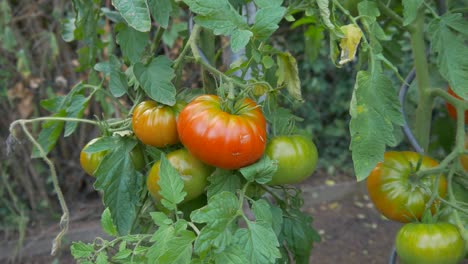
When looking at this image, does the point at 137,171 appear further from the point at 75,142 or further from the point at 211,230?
the point at 75,142

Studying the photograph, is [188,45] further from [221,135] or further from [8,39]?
[8,39]

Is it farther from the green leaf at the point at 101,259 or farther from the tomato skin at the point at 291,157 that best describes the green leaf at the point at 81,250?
the tomato skin at the point at 291,157

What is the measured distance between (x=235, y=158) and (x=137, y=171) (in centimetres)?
21

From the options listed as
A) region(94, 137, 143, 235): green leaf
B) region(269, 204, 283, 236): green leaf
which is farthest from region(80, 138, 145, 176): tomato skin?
region(269, 204, 283, 236): green leaf

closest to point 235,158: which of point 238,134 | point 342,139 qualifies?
point 238,134

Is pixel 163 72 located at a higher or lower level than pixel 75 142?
higher

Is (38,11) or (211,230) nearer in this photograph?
(211,230)

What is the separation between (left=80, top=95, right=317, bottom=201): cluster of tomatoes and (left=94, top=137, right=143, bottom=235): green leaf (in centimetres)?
5

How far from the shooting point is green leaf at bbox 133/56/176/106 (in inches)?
→ 27.8

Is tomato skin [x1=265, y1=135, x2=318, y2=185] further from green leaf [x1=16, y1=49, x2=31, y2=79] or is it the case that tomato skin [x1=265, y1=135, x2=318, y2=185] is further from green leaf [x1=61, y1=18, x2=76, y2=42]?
green leaf [x1=16, y1=49, x2=31, y2=79]

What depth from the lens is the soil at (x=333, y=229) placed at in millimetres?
2377

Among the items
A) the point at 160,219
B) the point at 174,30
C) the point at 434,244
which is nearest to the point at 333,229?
the point at 174,30

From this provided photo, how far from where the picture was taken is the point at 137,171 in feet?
2.58

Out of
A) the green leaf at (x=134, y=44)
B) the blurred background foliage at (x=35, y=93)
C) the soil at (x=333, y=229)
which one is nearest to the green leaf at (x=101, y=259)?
the green leaf at (x=134, y=44)
